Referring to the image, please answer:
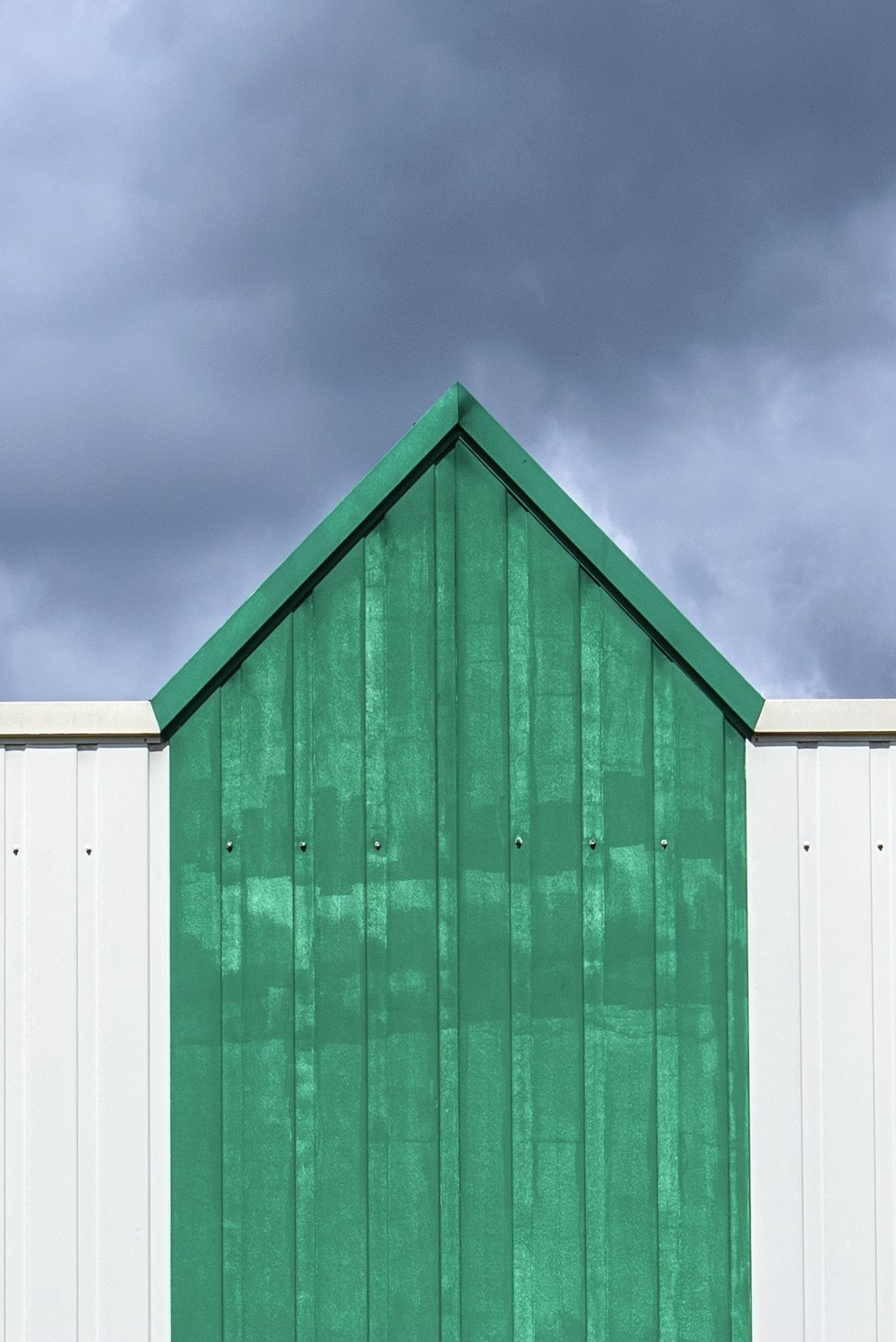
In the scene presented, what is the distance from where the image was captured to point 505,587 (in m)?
5.65

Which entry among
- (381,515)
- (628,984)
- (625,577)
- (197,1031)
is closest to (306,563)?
(381,515)

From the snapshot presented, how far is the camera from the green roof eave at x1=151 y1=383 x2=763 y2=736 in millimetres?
5594

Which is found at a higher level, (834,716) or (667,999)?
(834,716)

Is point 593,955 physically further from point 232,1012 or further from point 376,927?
point 232,1012

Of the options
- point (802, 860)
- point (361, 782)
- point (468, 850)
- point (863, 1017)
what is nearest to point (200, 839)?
point (361, 782)

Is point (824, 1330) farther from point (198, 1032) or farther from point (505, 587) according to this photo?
point (505, 587)

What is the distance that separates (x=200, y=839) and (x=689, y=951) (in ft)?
8.24

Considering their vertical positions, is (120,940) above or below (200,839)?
below

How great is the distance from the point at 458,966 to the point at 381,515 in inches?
89.9

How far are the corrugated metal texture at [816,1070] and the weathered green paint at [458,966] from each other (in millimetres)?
158

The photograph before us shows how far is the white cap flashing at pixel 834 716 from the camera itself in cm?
573

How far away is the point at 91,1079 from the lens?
5633 millimetres

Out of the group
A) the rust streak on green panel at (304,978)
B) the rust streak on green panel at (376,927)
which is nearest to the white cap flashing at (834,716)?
the rust streak on green panel at (376,927)

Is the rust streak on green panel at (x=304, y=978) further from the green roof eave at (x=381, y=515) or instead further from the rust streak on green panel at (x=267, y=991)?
the green roof eave at (x=381, y=515)
